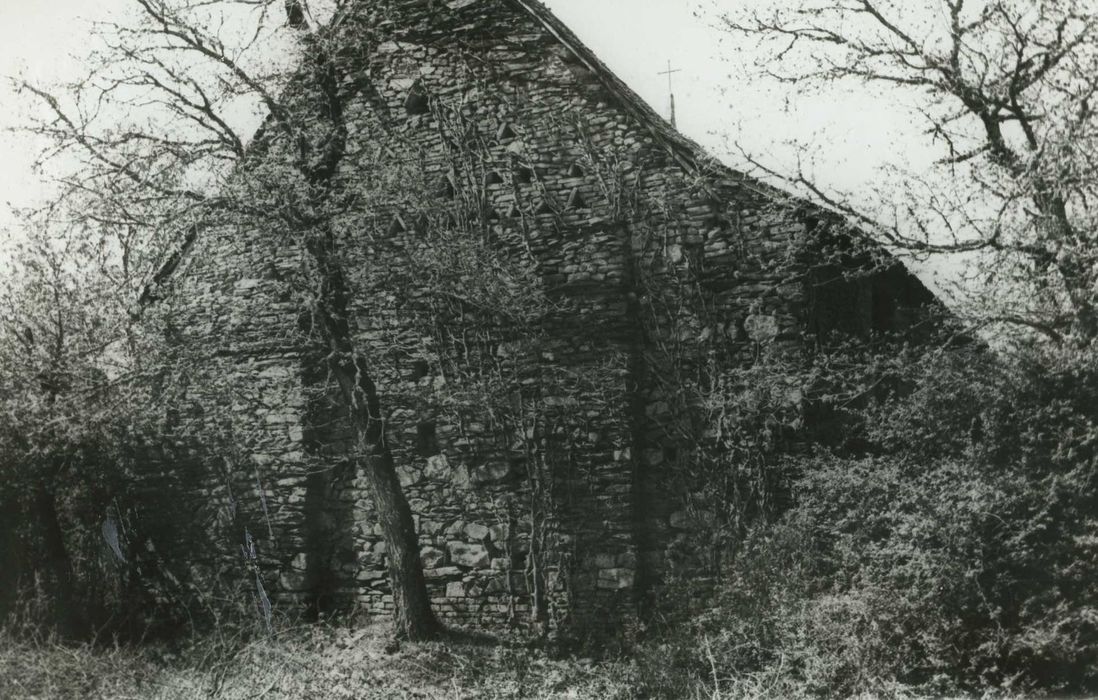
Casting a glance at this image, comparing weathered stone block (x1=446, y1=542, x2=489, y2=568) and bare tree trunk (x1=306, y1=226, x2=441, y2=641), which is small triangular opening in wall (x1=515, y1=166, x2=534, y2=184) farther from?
weathered stone block (x1=446, y1=542, x2=489, y2=568)

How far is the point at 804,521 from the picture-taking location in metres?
7.79

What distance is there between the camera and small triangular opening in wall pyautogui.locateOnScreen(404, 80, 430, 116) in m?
9.30

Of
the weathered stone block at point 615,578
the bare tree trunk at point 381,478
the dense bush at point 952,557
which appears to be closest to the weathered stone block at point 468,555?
the bare tree trunk at point 381,478

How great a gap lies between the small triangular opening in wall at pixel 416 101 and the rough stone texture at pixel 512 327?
→ 0.02 m

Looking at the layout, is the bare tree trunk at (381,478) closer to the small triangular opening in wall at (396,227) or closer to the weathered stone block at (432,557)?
the weathered stone block at (432,557)

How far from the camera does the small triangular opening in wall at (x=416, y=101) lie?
930cm

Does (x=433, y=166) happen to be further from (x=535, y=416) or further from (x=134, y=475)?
(x=134, y=475)

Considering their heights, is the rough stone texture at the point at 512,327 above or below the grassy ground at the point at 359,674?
above

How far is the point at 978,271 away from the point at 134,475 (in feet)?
31.5

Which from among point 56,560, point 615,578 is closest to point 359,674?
point 615,578

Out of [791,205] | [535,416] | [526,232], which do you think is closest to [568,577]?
[535,416]

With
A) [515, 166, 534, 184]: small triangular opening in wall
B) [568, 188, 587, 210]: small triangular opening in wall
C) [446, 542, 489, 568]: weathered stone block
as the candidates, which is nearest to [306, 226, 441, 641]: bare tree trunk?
[446, 542, 489, 568]: weathered stone block

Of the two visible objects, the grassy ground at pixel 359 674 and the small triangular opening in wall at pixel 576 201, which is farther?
the small triangular opening in wall at pixel 576 201

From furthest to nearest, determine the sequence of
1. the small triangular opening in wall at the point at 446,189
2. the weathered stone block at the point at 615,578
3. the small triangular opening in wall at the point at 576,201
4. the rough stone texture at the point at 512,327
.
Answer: the small triangular opening in wall at the point at 446,189 → the small triangular opening in wall at the point at 576,201 → the rough stone texture at the point at 512,327 → the weathered stone block at the point at 615,578
